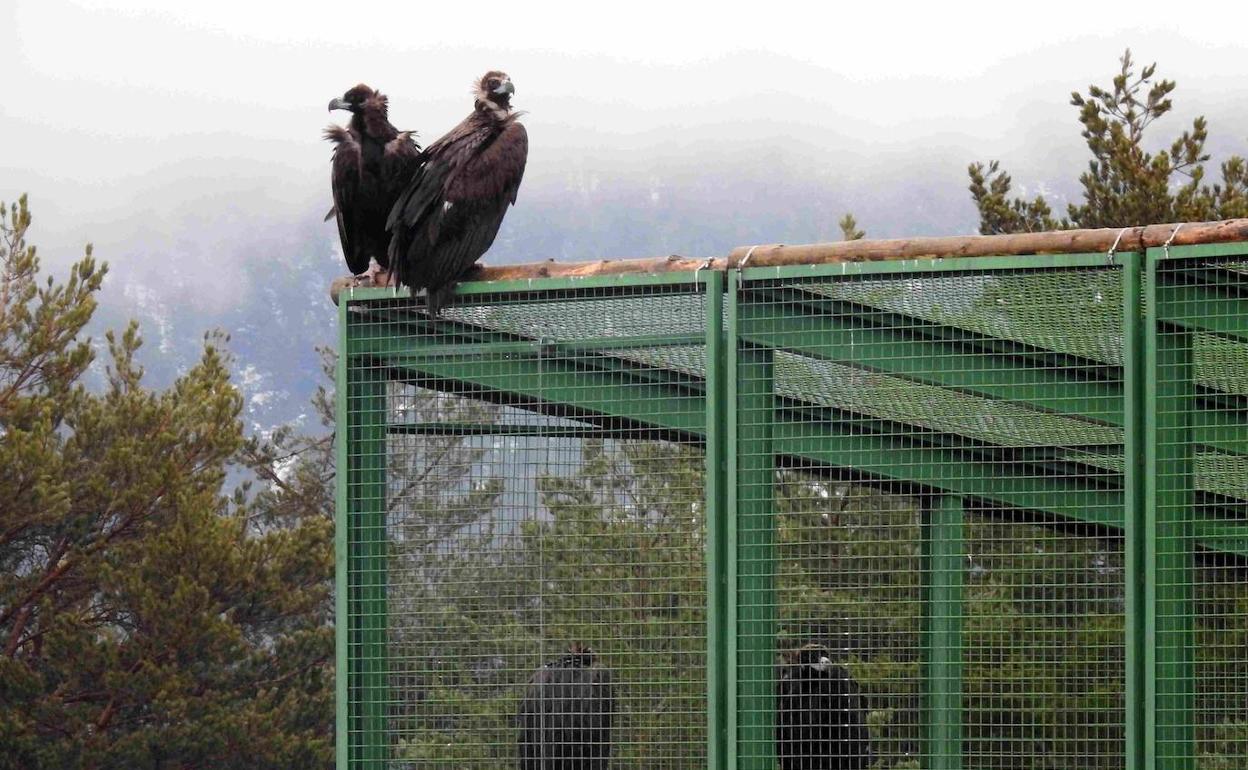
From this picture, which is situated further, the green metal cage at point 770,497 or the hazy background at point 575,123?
the hazy background at point 575,123

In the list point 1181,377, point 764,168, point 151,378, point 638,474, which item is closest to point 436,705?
point 638,474

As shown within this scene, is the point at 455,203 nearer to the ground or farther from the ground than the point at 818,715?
farther from the ground

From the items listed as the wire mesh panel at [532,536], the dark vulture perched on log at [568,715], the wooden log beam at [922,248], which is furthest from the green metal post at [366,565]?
the wooden log beam at [922,248]

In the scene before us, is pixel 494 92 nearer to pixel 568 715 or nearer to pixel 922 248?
pixel 922 248

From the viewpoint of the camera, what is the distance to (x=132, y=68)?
575 ft

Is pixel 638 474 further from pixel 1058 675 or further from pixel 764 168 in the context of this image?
pixel 764 168

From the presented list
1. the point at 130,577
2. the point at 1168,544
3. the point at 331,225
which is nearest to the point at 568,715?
the point at 1168,544

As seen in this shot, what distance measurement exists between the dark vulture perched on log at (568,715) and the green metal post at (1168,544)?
167 cm

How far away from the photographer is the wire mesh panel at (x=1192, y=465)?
5.18 m

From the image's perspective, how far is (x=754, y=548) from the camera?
5.60m

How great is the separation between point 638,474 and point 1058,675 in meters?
1.50

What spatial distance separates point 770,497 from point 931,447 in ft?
1.80

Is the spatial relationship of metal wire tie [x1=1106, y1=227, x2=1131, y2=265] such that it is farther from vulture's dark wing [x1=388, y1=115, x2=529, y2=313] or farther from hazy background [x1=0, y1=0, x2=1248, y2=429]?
hazy background [x1=0, y1=0, x2=1248, y2=429]

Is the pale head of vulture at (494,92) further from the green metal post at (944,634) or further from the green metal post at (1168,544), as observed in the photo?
the green metal post at (1168,544)
